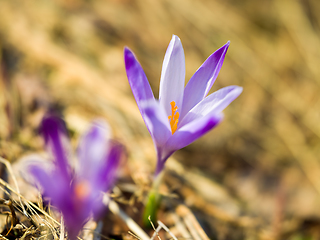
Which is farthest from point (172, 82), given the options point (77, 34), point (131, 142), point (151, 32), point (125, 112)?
point (151, 32)

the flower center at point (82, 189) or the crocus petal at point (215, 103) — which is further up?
the crocus petal at point (215, 103)

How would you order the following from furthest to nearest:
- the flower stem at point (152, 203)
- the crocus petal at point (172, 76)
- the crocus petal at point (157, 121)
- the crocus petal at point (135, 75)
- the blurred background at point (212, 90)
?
1. the blurred background at point (212, 90)
2. the flower stem at point (152, 203)
3. the crocus petal at point (172, 76)
4. the crocus petal at point (135, 75)
5. the crocus petal at point (157, 121)

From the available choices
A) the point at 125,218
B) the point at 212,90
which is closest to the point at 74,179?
the point at 125,218

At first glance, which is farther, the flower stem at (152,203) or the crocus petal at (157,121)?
the flower stem at (152,203)

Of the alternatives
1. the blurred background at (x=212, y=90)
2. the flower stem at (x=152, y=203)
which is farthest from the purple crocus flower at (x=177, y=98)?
the blurred background at (x=212, y=90)

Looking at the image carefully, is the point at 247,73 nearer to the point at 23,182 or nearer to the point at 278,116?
the point at 278,116

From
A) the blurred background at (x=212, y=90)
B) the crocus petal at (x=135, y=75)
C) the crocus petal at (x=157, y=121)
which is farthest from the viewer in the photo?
the blurred background at (x=212, y=90)

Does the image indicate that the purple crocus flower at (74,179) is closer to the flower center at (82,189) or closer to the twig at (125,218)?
the flower center at (82,189)

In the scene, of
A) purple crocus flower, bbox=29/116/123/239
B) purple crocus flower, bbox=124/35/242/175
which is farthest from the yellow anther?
purple crocus flower, bbox=124/35/242/175
